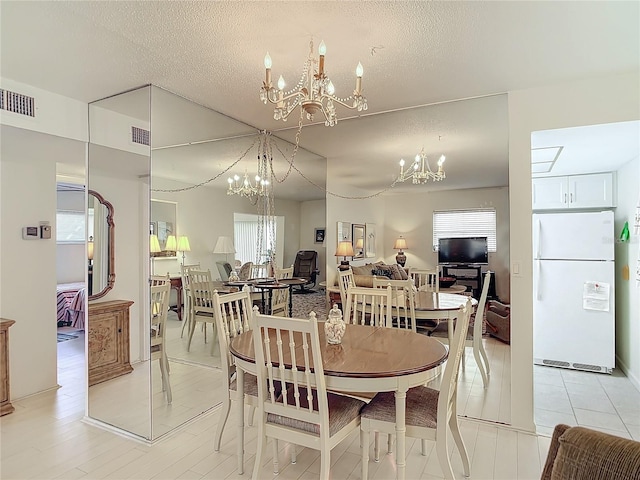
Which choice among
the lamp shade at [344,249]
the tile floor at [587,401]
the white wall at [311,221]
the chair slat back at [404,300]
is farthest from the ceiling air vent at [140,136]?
the tile floor at [587,401]

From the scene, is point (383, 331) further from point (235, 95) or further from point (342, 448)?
point (235, 95)

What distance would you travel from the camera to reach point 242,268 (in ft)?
12.2

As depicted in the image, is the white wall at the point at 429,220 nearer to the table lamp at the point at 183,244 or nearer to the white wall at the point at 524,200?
the white wall at the point at 524,200

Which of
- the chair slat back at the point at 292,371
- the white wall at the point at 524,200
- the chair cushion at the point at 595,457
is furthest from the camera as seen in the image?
the white wall at the point at 524,200

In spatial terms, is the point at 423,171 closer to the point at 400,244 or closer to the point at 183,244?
the point at 400,244

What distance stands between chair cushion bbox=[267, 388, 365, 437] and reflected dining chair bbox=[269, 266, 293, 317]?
1.76 meters

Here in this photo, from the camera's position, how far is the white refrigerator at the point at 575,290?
390 centimetres

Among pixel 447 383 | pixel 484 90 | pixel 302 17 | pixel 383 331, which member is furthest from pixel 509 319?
pixel 302 17

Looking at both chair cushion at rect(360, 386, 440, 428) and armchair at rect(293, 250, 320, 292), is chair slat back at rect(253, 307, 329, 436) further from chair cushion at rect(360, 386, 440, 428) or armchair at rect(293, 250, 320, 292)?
armchair at rect(293, 250, 320, 292)

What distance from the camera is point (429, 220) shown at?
335 centimetres

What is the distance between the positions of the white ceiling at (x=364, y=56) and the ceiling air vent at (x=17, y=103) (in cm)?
12


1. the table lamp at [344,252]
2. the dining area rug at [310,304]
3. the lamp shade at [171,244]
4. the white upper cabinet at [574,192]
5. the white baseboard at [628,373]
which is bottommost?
the white baseboard at [628,373]

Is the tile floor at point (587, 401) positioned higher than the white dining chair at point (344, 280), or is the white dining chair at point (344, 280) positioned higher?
the white dining chair at point (344, 280)

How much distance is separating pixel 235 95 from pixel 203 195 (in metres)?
0.88
